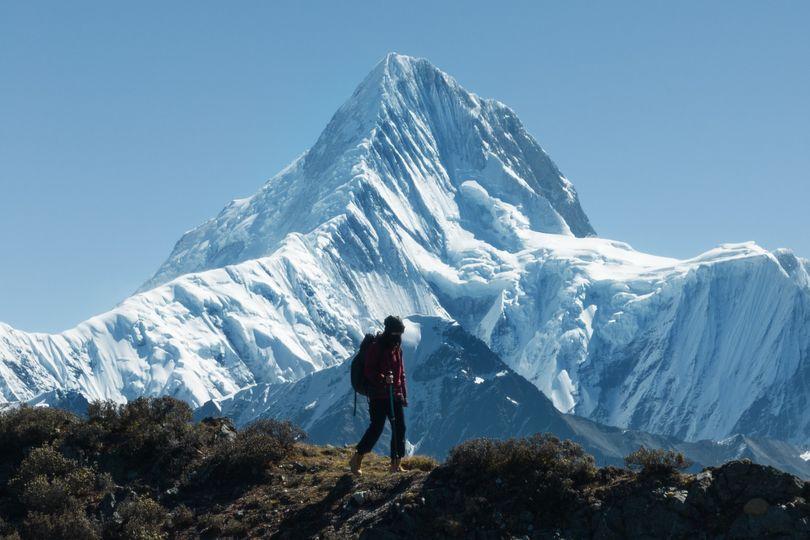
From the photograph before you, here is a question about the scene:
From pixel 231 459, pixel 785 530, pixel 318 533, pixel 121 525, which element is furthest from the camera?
pixel 231 459

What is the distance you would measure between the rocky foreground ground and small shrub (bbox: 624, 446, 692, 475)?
0.03 meters

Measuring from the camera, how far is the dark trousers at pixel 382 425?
30453 mm

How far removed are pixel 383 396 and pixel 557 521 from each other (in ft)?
18.7

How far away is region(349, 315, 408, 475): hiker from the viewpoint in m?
30.3

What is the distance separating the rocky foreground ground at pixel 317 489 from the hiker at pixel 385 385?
0.92 m

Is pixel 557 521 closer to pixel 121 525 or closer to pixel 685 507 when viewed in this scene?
pixel 685 507

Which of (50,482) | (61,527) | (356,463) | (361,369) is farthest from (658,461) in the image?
(50,482)

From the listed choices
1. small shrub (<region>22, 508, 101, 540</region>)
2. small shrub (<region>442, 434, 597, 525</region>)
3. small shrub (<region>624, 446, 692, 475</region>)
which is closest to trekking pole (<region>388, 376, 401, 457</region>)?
small shrub (<region>442, 434, 597, 525</region>)

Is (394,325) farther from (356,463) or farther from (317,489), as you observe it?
(317,489)

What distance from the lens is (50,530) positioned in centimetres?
2920

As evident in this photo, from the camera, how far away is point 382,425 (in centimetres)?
3072

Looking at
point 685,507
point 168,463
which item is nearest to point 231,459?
point 168,463

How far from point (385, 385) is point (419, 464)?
2.74 metres

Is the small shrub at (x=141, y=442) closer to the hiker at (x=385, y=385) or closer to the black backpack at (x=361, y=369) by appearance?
the hiker at (x=385, y=385)
